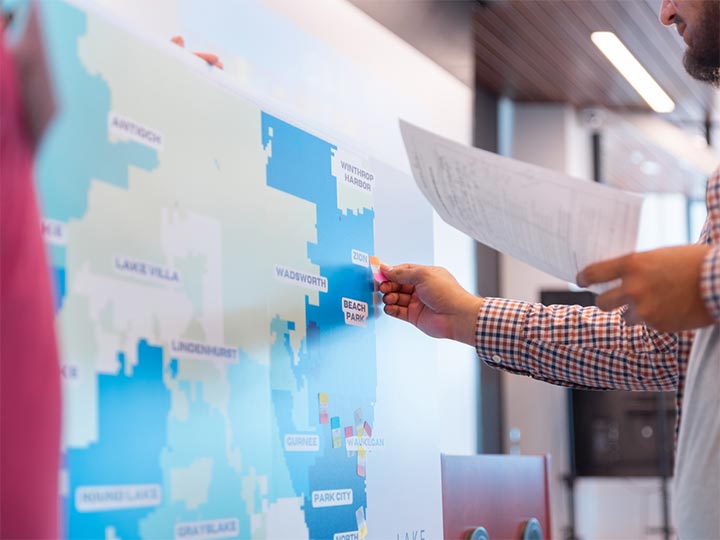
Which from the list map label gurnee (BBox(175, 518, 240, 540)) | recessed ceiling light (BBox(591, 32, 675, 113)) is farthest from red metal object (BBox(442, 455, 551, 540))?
recessed ceiling light (BBox(591, 32, 675, 113))

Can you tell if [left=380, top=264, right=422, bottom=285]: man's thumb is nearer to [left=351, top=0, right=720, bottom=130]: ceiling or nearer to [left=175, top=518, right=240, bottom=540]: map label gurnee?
[left=175, top=518, right=240, bottom=540]: map label gurnee

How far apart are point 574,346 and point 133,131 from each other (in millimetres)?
855

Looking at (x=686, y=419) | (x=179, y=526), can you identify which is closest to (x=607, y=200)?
(x=686, y=419)

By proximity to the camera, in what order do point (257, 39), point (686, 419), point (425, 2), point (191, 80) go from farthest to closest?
point (425, 2)
point (257, 39)
point (686, 419)
point (191, 80)

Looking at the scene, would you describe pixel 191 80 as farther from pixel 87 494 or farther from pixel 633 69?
pixel 633 69

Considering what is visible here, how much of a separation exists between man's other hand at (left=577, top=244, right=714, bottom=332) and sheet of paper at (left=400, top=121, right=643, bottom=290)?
3 centimetres

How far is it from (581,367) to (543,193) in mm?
492

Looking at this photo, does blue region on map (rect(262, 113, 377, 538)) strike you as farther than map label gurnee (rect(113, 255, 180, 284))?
Yes

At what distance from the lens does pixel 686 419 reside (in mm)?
1320

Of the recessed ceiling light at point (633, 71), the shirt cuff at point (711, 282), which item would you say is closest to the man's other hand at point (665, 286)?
the shirt cuff at point (711, 282)

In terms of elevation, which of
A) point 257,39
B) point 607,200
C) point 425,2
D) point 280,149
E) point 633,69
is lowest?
point 607,200

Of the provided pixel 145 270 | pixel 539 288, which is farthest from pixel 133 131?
pixel 539 288

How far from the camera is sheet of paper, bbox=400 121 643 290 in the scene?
47.0 inches

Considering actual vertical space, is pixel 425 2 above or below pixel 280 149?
above
